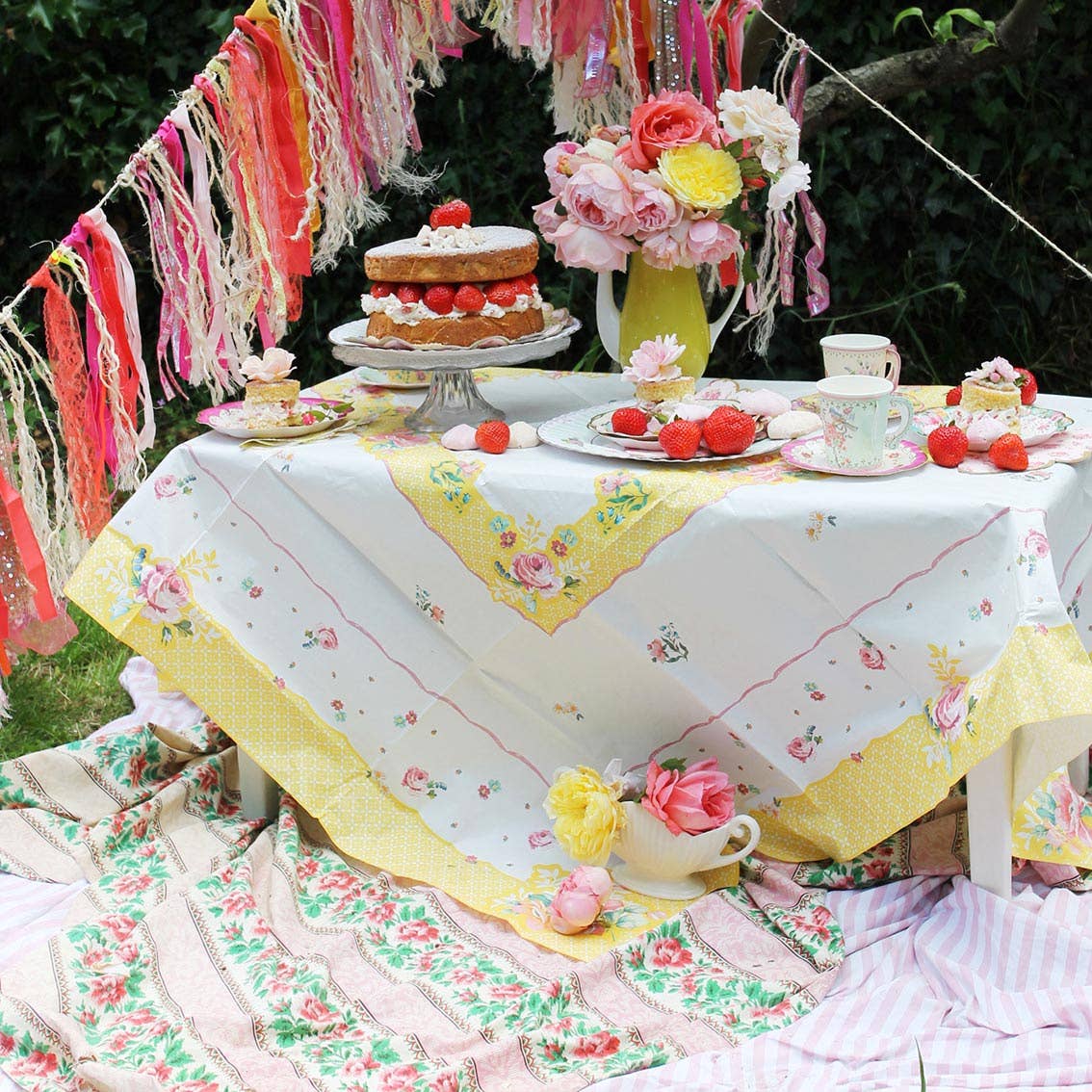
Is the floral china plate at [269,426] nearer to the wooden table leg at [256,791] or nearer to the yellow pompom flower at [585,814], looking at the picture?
the wooden table leg at [256,791]

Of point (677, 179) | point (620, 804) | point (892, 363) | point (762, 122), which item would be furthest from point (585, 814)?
point (762, 122)

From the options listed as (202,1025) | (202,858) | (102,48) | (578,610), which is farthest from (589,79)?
(102,48)

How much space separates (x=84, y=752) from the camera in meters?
2.44

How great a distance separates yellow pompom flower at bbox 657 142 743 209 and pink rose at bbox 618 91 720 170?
1 centimetres

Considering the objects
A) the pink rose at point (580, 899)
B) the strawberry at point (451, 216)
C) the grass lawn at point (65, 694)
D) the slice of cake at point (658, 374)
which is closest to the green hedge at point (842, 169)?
the grass lawn at point (65, 694)

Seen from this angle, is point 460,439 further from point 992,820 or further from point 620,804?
point 992,820

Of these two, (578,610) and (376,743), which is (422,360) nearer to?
(578,610)

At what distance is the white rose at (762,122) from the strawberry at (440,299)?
0.46 m

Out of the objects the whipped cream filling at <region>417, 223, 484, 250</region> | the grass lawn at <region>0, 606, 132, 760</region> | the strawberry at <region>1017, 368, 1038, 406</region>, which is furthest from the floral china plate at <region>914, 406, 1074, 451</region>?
the grass lawn at <region>0, 606, 132, 760</region>

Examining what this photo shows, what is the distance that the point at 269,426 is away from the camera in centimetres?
216

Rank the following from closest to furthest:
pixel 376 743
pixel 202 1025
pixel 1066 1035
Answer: pixel 1066 1035 → pixel 202 1025 → pixel 376 743

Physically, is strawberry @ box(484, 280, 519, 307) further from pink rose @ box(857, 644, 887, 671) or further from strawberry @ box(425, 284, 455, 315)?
pink rose @ box(857, 644, 887, 671)

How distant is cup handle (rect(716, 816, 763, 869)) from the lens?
6.40 feet

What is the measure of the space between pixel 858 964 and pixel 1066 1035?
0.27 metres
